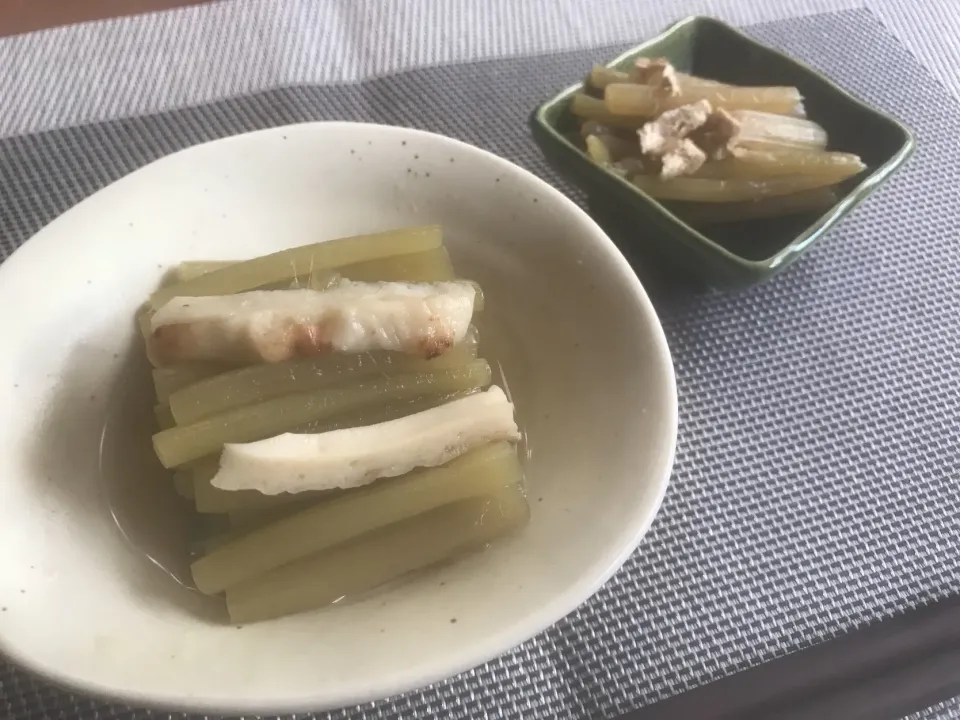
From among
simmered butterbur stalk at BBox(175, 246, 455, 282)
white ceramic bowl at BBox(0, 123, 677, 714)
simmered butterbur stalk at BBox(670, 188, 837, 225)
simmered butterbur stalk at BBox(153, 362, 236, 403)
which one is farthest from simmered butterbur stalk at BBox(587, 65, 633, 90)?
simmered butterbur stalk at BBox(153, 362, 236, 403)

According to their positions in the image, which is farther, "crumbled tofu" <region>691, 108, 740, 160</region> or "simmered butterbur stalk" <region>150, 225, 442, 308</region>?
"crumbled tofu" <region>691, 108, 740, 160</region>

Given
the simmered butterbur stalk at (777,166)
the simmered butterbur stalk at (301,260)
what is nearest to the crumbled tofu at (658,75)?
the simmered butterbur stalk at (777,166)

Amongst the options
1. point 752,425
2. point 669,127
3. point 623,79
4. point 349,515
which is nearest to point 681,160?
point 669,127

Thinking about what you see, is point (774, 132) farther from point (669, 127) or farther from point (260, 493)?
point (260, 493)

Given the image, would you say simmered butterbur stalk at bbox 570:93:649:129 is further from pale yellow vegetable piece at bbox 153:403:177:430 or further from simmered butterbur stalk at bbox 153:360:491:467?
pale yellow vegetable piece at bbox 153:403:177:430

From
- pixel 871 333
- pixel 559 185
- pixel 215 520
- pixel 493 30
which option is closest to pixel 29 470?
pixel 215 520

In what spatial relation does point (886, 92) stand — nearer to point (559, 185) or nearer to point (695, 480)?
point (559, 185)
